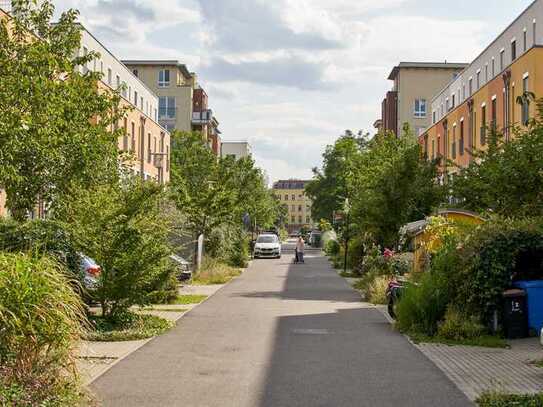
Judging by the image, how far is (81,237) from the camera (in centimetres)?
1603

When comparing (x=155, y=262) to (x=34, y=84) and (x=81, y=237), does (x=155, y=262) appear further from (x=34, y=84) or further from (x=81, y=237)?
(x=34, y=84)

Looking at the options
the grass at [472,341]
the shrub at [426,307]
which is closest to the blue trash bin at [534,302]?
the grass at [472,341]

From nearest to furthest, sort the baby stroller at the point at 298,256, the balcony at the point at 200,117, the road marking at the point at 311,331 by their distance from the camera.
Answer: the road marking at the point at 311,331
the baby stroller at the point at 298,256
the balcony at the point at 200,117

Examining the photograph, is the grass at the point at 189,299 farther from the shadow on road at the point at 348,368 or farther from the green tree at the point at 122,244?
the green tree at the point at 122,244

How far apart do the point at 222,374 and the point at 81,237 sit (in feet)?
19.5

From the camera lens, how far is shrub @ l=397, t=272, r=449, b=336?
619 inches

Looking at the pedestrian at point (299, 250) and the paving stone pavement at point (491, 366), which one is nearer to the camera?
the paving stone pavement at point (491, 366)

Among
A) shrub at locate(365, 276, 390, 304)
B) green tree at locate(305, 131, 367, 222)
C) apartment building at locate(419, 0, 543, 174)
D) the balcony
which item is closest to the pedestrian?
apartment building at locate(419, 0, 543, 174)

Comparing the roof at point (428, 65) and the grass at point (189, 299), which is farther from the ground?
the roof at point (428, 65)

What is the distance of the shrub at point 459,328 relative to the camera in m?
14.9

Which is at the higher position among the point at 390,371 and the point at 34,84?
the point at 34,84

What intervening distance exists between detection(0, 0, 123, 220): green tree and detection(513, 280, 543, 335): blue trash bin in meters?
8.45

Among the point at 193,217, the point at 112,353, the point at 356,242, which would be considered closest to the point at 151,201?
the point at 112,353

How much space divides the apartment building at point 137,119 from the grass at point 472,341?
31.5 m
